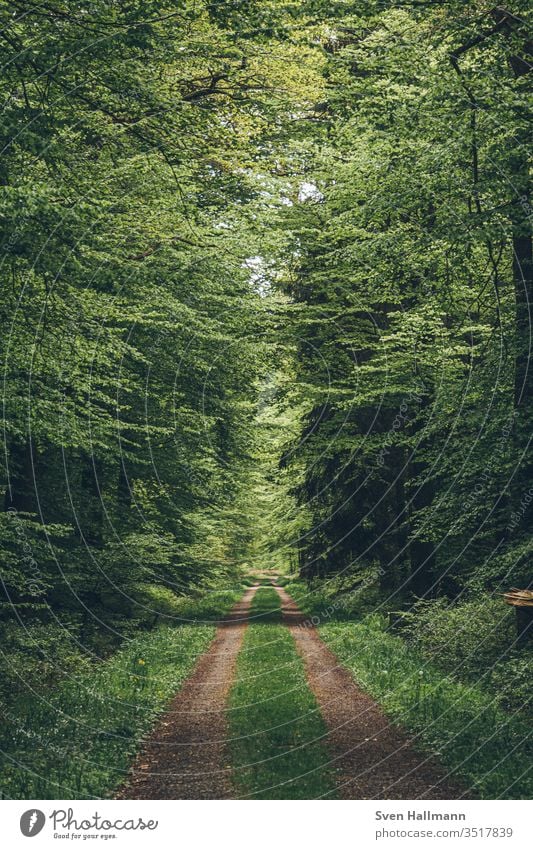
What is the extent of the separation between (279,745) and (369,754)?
148cm

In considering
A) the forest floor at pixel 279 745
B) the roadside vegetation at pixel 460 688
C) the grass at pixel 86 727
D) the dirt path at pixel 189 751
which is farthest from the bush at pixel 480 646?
the grass at pixel 86 727

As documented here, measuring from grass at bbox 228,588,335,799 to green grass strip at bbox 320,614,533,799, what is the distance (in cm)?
→ 149

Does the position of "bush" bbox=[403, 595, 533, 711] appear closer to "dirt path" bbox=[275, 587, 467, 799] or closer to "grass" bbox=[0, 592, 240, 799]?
"dirt path" bbox=[275, 587, 467, 799]

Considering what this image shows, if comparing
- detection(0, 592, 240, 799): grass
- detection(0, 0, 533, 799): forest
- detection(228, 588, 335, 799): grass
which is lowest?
detection(228, 588, 335, 799): grass

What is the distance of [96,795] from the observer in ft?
32.3

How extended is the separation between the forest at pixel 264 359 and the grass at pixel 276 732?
0.09 metres

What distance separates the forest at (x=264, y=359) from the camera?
11781 mm

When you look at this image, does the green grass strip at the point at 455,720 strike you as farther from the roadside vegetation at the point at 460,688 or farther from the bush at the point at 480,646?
the bush at the point at 480,646

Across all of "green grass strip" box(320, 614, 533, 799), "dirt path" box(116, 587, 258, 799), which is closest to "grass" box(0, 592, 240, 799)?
"dirt path" box(116, 587, 258, 799)

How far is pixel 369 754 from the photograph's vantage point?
11477mm

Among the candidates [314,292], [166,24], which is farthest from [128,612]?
[166,24]

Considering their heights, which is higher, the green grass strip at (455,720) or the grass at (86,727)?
the grass at (86,727)

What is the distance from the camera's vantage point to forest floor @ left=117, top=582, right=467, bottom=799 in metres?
10.1

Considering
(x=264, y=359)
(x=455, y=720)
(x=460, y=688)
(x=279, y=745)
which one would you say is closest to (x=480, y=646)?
(x=460, y=688)
